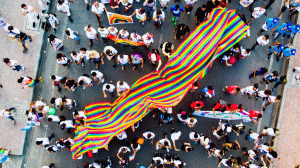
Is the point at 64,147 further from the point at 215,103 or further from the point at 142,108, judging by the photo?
the point at 215,103

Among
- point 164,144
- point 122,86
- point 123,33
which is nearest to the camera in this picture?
point 122,86

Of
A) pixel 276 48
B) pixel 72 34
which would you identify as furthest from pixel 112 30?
pixel 276 48

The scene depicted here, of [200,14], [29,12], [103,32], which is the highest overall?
[200,14]

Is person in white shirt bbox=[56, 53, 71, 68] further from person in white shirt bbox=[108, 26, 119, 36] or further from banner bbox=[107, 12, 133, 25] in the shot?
banner bbox=[107, 12, 133, 25]

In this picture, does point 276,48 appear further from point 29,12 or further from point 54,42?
point 29,12

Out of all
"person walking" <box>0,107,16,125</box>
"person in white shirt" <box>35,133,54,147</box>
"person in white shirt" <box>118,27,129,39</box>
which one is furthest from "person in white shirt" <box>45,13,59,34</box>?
"person in white shirt" <box>35,133,54,147</box>

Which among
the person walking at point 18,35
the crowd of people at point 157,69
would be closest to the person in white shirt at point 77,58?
the crowd of people at point 157,69

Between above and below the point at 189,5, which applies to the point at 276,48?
below
